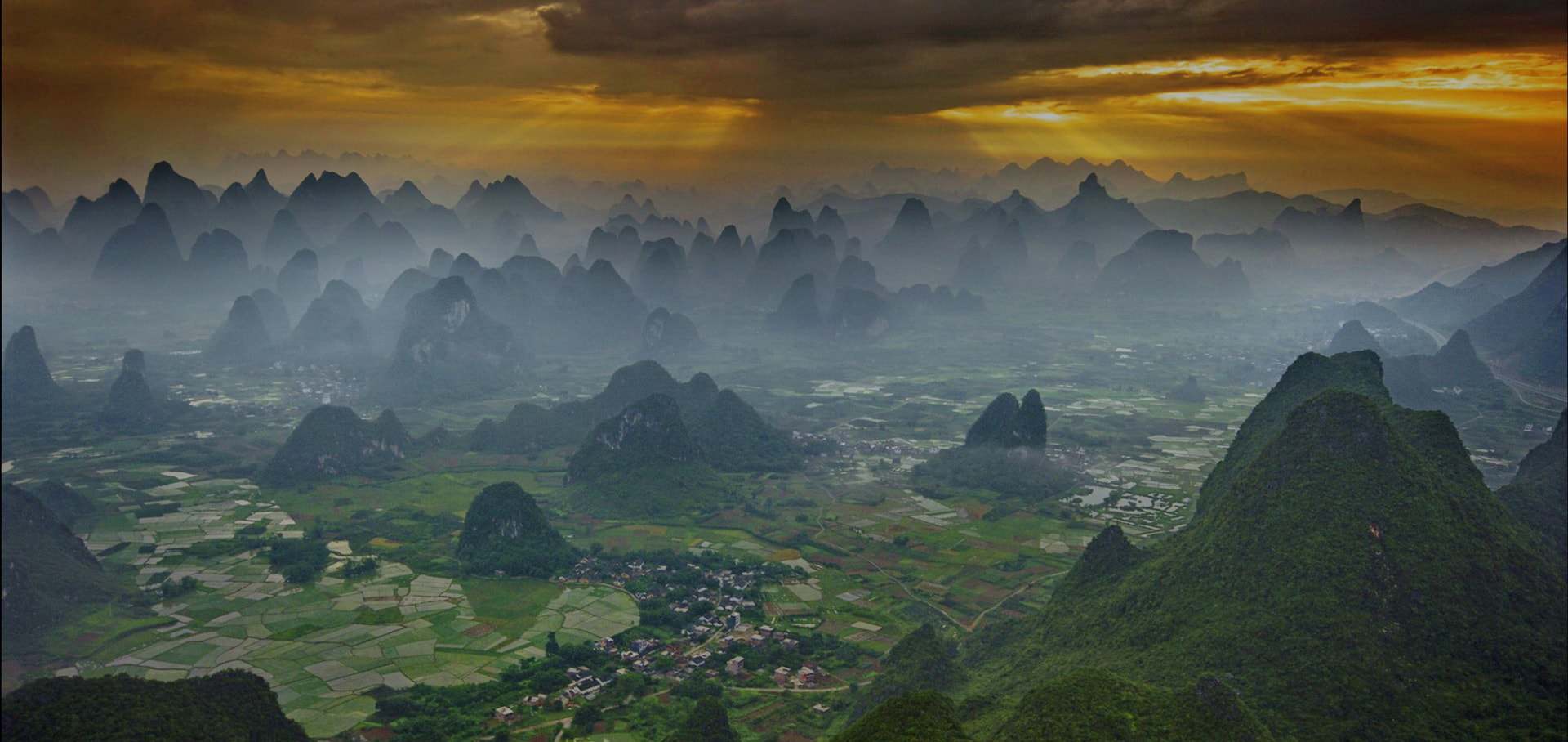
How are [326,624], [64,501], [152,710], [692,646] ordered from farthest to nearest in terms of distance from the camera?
[64,501]
[326,624]
[692,646]
[152,710]

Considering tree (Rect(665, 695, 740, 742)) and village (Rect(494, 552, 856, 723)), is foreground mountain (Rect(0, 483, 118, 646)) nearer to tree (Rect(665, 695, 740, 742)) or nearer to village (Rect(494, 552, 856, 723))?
village (Rect(494, 552, 856, 723))

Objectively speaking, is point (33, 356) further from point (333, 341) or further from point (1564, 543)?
point (1564, 543)

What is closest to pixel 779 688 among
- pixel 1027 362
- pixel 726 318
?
pixel 1027 362

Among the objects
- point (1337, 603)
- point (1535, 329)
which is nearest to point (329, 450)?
point (1337, 603)

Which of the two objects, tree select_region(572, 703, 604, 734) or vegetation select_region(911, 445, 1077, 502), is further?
vegetation select_region(911, 445, 1077, 502)

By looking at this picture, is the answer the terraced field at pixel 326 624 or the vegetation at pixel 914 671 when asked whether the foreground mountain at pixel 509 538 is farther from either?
the vegetation at pixel 914 671

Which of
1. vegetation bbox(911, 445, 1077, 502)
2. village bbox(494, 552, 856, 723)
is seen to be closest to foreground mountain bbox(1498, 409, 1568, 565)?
vegetation bbox(911, 445, 1077, 502)

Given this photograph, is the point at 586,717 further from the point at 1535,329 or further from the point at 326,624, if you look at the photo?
the point at 1535,329
